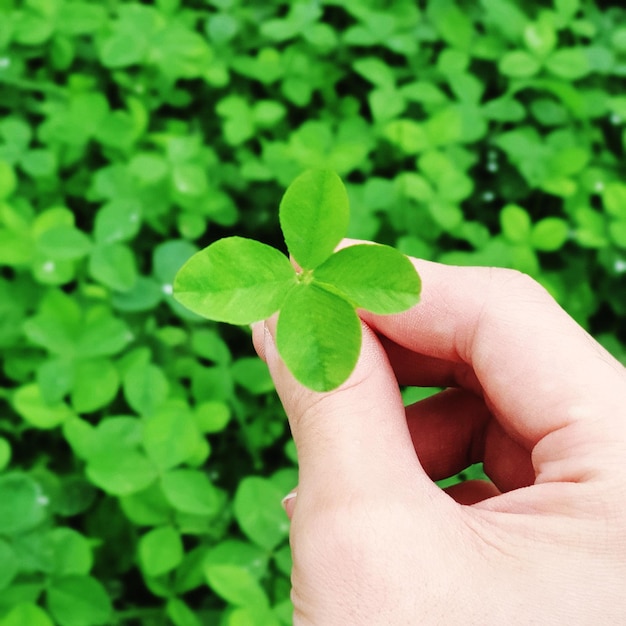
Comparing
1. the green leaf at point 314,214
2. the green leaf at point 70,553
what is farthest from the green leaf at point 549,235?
the green leaf at point 70,553

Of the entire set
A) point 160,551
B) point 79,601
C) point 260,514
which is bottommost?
point 79,601

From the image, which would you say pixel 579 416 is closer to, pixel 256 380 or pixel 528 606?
pixel 528 606

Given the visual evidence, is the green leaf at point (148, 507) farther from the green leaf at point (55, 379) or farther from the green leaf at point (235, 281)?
the green leaf at point (235, 281)

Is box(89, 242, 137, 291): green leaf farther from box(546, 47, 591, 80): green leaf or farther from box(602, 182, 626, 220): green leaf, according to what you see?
box(546, 47, 591, 80): green leaf

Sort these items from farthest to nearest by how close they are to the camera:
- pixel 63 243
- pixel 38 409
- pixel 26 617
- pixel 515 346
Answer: pixel 63 243 → pixel 38 409 → pixel 26 617 → pixel 515 346

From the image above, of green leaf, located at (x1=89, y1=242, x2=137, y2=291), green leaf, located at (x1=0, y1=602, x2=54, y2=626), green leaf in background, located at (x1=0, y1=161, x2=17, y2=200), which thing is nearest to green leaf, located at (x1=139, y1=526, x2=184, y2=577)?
green leaf, located at (x1=0, y1=602, x2=54, y2=626)

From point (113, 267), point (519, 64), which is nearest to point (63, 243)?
point (113, 267)

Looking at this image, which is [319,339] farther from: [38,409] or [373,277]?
[38,409]
